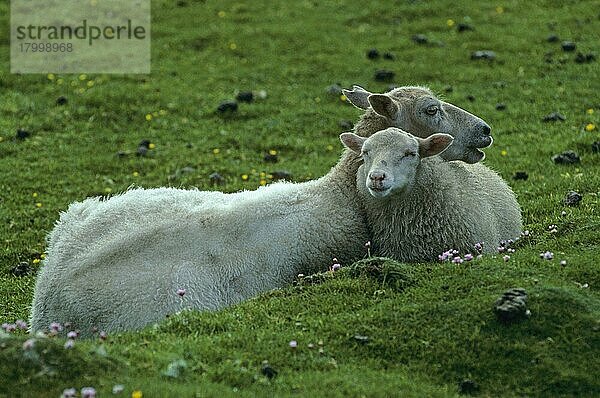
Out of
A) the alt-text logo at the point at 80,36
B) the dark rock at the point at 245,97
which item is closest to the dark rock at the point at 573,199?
the dark rock at the point at 245,97

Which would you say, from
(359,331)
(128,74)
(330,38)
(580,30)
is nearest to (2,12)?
(128,74)

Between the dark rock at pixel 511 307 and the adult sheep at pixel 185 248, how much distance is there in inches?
106

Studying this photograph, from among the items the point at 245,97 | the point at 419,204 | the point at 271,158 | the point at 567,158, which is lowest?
the point at 271,158

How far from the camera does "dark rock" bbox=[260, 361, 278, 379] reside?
26.0ft

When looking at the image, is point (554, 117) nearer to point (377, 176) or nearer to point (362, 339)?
point (377, 176)

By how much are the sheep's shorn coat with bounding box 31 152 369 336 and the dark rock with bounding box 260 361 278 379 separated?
2.22 metres

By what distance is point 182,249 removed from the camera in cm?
1050

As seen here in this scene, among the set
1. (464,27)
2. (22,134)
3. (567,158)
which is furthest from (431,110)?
(464,27)

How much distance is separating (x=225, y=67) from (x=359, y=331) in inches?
653

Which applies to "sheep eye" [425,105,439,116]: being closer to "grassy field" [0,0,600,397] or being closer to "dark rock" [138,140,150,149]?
"grassy field" [0,0,600,397]

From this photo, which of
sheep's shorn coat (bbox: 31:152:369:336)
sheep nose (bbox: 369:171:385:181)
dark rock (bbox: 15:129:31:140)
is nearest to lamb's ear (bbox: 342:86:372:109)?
sheep's shorn coat (bbox: 31:152:369:336)

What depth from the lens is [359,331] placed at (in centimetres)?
872

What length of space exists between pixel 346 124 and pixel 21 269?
8096 millimetres

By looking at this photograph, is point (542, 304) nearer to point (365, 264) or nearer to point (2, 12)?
point (365, 264)
